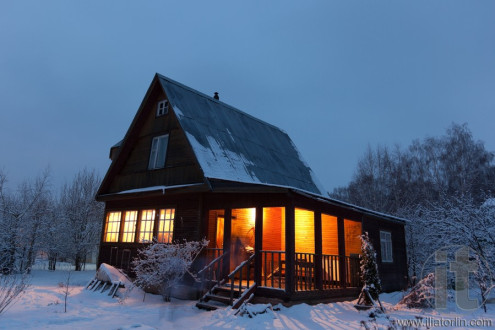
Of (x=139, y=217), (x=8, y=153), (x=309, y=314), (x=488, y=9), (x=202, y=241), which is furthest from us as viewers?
(x=488, y=9)

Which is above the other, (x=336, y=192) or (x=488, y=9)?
(x=488, y=9)

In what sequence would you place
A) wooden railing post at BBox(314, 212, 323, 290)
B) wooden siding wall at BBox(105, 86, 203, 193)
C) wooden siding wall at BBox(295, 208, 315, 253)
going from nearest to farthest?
wooden railing post at BBox(314, 212, 323, 290), wooden siding wall at BBox(105, 86, 203, 193), wooden siding wall at BBox(295, 208, 315, 253)

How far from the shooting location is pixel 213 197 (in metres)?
11.1

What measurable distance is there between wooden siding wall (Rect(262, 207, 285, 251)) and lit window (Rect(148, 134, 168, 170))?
470 cm

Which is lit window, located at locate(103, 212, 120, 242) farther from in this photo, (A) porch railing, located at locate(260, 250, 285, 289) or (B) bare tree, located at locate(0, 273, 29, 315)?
(A) porch railing, located at locate(260, 250, 285, 289)

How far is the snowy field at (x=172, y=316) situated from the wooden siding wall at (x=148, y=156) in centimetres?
411

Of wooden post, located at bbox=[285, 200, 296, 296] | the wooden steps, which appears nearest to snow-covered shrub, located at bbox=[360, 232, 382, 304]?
wooden post, located at bbox=[285, 200, 296, 296]

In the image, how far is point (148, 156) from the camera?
13.4 m

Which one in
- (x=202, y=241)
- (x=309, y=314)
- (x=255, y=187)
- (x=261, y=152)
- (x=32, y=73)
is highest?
(x=32, y=73)

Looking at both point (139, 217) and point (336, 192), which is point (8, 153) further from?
point (139, 217)

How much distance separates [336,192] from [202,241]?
41938 millimetres

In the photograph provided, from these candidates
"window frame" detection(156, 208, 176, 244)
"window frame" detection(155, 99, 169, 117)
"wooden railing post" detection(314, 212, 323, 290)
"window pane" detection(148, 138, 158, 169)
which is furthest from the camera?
"window frame" detection(155, 99, 169, 117)

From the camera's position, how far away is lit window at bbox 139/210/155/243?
1266cm

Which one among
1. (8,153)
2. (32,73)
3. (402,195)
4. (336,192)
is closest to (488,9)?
(336,192)
